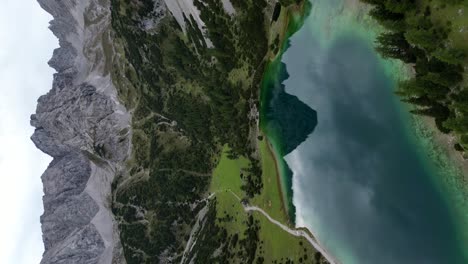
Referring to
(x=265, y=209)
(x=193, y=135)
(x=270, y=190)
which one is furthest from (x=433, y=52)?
(x=193, y=135)

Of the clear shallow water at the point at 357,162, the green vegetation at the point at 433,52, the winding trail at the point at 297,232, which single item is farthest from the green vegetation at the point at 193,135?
the green vegetation at the point at 433,52

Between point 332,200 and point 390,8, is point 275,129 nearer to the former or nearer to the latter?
point 332,200

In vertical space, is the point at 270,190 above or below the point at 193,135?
above

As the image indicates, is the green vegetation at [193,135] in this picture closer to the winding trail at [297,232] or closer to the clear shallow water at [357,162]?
the winding trail at [297,232]

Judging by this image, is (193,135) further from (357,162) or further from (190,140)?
(357,162)

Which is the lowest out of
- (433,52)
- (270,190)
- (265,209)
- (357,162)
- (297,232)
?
(265,209)
